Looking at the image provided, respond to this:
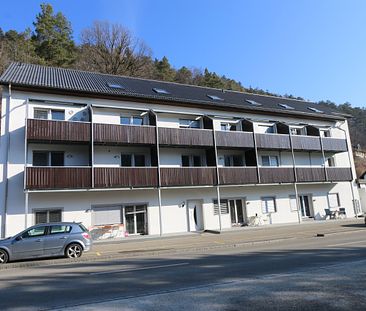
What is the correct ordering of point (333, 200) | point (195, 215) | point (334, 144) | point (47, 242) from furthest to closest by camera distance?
point (333, 200), point (334, 144), point (195, 215), point (47, 242)

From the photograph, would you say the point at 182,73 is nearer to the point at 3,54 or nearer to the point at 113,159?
the point at 3,54

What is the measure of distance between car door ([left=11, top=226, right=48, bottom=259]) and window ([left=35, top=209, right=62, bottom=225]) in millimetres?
6930

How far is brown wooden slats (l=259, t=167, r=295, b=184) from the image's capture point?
27159 mm

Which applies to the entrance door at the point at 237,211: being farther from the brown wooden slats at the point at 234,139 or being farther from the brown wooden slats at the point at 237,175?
the brown wooden slats at the point at 234,139

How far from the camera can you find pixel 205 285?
24.4ft

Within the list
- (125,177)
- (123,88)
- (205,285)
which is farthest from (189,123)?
(205,285)

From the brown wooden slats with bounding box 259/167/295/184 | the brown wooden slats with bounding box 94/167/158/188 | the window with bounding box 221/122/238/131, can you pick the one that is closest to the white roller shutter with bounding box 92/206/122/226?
the brown wooden slats with bounding box 94/167/158/188

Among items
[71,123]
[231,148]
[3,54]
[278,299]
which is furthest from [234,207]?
[3,54]

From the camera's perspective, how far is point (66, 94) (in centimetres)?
2267

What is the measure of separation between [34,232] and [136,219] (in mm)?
9777

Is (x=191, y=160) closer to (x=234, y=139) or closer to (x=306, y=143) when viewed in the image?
(x=234, y=139)

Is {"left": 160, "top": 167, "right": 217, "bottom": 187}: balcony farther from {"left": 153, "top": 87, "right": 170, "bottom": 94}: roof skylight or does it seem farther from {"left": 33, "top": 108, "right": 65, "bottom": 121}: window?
{"left": 33, "top": 108, "right": 65, "bottom": 121}: window

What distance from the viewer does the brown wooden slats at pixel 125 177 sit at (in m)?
21.4

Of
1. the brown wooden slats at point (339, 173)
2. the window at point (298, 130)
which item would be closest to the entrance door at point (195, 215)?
the window at point (298, 130)
